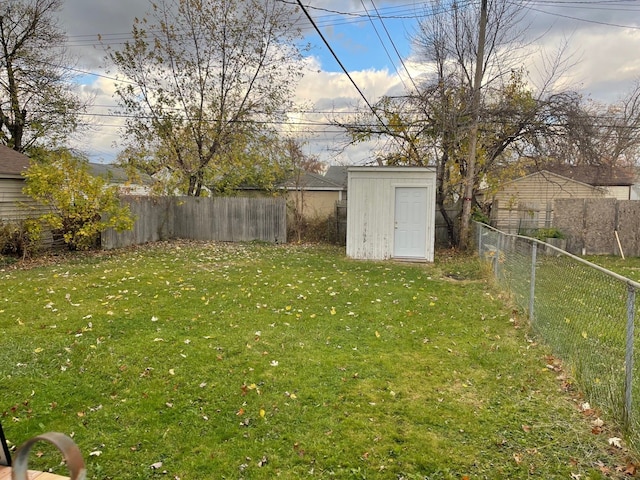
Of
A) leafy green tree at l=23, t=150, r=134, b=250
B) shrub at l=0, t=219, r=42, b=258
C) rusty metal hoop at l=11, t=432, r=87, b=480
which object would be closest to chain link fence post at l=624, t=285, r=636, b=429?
rusty metal hoop at l=11, t=432, r=87, b=480

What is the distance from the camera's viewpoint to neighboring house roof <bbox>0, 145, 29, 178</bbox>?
34.4 feet

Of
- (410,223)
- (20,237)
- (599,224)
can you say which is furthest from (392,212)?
(20,237)

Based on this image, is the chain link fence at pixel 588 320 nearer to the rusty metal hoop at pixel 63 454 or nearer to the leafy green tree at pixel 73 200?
the rusty metal hoop at pixel 63 454

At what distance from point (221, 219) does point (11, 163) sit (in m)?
6.20

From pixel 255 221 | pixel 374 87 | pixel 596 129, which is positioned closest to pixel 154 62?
pixel 255 221

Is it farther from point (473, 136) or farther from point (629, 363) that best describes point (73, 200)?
point (629, 363)

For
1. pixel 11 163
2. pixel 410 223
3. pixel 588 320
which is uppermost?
pixel 11 163

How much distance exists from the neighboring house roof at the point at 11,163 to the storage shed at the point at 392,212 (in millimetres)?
8970

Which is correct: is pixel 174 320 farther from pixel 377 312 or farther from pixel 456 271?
pixel 456 271

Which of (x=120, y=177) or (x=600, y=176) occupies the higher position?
(x=600, y=176)

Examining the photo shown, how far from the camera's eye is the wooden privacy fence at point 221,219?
13.9 meters

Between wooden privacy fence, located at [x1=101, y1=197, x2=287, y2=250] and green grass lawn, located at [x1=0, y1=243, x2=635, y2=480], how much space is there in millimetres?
7529

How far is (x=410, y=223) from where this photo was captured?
1021 centimetres

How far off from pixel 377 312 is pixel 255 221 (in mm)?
9217
